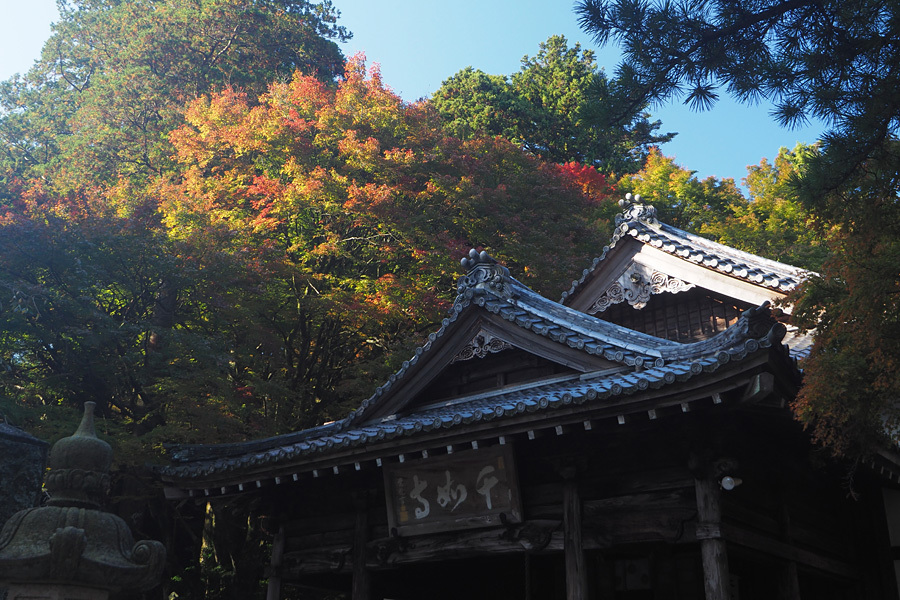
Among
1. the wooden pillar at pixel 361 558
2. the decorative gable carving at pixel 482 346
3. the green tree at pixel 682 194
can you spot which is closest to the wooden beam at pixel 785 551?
the decorative gable carving at pixel 482 346

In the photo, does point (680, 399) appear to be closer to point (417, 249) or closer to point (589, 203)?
point (417, 249)

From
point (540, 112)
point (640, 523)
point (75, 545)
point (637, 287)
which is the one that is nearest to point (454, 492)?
point (640, 523)

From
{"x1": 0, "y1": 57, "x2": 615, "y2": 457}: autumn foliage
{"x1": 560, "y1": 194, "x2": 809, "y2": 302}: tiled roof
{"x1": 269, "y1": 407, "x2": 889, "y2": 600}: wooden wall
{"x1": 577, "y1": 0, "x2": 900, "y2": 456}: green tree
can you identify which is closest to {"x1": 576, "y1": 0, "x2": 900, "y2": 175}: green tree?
{"x1": 577, "y1": 0, "x2": 900, "y2": 456}: green tree

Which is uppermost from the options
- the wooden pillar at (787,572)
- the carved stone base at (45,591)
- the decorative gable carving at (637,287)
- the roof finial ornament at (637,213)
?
the roof finial ornament at (637,213)

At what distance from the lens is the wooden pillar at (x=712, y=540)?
7398 millimetres

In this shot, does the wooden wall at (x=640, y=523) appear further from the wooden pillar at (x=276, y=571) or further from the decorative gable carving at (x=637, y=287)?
the decorative gable carving at (x=637, y=287)

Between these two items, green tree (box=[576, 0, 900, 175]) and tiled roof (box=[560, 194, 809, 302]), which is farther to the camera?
tiled roof (box=[560, 194, 809, 302])

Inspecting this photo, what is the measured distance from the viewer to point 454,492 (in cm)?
941

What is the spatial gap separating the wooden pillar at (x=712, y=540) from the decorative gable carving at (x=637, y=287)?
19.3 ft

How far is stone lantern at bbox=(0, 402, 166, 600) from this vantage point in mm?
6945

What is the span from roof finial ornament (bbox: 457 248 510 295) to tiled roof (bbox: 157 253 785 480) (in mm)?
14

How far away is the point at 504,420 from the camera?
824cm

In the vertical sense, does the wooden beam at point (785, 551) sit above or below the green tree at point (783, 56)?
below

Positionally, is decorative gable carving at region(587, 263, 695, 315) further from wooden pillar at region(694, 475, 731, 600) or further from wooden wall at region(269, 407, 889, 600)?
wooden pillar at region(694, 475, 731, 600)
